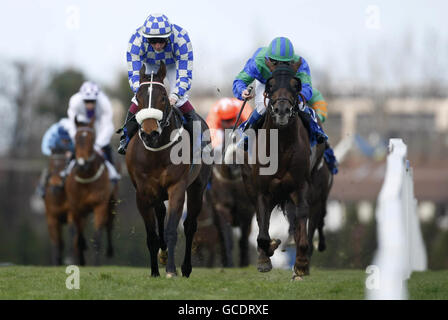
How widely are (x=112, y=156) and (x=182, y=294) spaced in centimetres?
817

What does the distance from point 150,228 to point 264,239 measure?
1.12 meters

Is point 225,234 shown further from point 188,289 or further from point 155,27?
point 188,289

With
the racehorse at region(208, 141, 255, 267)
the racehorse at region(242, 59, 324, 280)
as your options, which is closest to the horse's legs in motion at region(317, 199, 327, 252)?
the racehorse at region(208, 141, 255, 267)

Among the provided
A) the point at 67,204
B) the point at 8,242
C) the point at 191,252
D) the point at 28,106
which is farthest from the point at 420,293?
the point at 28,106

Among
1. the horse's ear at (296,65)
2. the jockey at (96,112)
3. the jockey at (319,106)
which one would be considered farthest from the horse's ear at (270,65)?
the jockey at (96,112)

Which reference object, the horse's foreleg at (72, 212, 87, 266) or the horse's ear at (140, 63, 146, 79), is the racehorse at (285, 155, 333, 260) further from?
the horse's foreleg at (72, 212, 87, 266)

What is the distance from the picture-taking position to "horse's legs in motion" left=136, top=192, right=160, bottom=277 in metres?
9.23

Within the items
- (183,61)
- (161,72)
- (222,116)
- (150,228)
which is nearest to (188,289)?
(150,228)

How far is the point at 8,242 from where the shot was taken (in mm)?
33438

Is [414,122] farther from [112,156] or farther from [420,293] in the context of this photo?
[420,293]

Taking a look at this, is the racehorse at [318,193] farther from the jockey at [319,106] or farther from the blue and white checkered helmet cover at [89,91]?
the blue and white checkered helmet cover at [89,91]

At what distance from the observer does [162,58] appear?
9.73 m

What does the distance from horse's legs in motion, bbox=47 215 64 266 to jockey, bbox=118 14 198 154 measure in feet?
22.7
